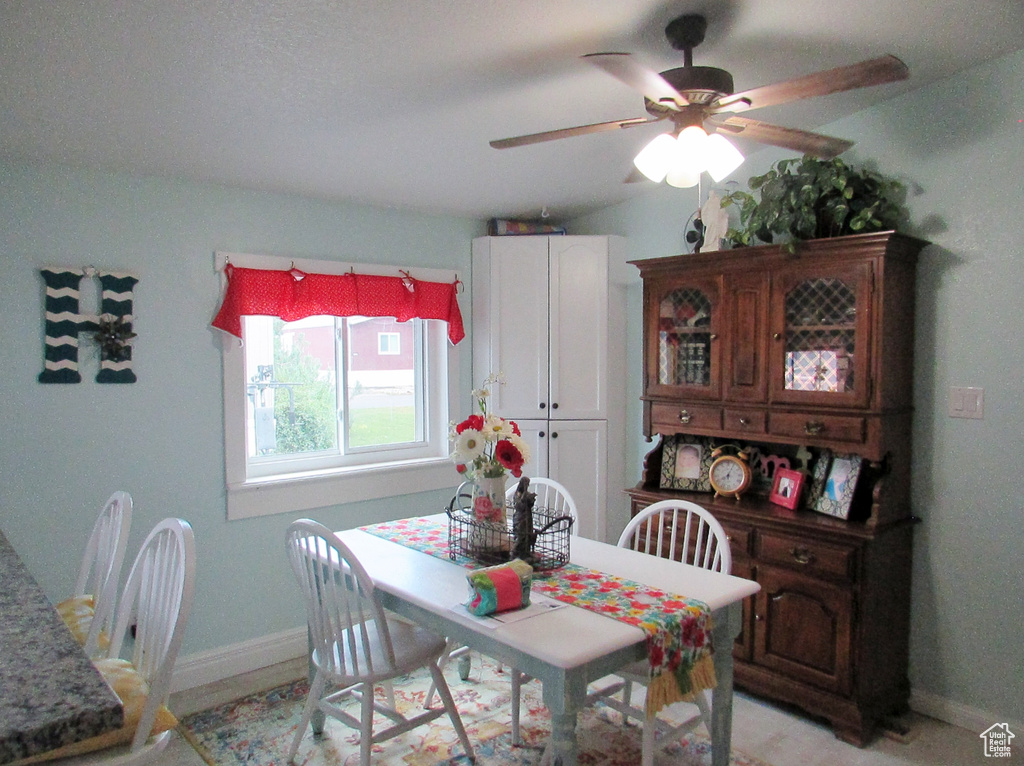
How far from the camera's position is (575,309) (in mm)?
3643

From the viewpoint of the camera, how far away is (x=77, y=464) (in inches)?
104

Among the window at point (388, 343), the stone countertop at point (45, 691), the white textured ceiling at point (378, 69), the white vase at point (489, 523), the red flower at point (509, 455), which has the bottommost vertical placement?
the white vase at point (489, 523)

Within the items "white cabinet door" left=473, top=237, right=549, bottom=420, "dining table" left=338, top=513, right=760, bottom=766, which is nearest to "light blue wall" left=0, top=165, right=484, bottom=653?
"white cabinet door" left=473, top=237, right=549, bottom=420

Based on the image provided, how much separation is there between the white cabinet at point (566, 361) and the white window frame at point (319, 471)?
1.15 ft

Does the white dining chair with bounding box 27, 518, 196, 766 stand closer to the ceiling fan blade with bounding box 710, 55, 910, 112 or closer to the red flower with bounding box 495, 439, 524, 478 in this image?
the red flower with bounding box 495, 439, 524, 478

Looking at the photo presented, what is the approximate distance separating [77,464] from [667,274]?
249cm

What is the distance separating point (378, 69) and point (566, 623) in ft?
5.29

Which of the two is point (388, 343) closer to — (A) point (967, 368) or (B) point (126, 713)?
(B) point (126, 713)

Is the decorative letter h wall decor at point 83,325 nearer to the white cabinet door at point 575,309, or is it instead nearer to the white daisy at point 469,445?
the white daisy at point 469,445

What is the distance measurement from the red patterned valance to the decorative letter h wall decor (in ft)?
1.18

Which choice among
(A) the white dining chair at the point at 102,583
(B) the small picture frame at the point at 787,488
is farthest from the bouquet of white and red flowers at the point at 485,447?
(B) the small picture frame at the point at 787,488

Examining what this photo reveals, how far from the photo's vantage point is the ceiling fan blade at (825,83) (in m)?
1.50

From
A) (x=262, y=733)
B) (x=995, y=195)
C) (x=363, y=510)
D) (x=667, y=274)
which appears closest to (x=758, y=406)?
(x=667, y=274)

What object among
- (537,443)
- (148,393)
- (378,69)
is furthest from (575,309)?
(148,393)
